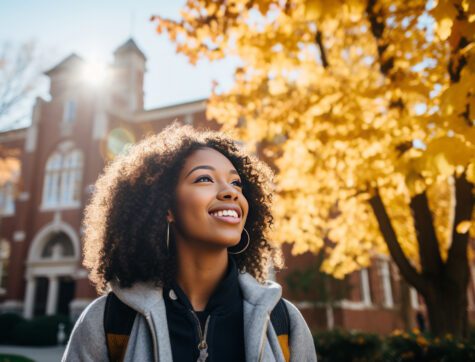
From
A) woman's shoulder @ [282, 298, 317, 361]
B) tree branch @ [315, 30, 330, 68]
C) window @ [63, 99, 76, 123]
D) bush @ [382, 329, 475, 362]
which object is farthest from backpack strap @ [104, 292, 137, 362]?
window @ [63, 99, 76, 123]

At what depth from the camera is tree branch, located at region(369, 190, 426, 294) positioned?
237 inches

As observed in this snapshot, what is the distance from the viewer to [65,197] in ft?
74.9

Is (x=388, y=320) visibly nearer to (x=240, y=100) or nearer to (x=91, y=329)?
(x=240, y=100)

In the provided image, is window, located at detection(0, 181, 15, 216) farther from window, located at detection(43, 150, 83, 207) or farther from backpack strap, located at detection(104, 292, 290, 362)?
backpack strap, located at detection(104, 292, 290, 362)

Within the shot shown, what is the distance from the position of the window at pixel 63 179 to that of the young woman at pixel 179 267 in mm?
21604

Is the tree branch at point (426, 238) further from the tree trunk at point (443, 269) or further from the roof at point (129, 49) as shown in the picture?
the roof at point (129, 49)

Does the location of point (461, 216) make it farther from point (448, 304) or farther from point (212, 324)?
point (212, 324)

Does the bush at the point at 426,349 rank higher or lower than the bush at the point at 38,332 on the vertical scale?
higher

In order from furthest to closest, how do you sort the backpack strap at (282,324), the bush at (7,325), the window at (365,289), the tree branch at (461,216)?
1. the window at (365,289)
2. the bush at (7,325)
3. the tree branch at (461,216)
4. the backpack strap at (282,324)

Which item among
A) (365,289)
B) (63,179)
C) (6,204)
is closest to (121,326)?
(365,289)

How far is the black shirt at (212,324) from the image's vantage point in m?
1.82

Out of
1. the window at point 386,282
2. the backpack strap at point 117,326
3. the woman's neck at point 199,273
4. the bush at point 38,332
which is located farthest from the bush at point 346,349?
the window at point 386,282

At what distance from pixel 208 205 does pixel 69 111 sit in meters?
24.5

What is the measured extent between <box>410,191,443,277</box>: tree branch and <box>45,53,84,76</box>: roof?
2359 centimetres
